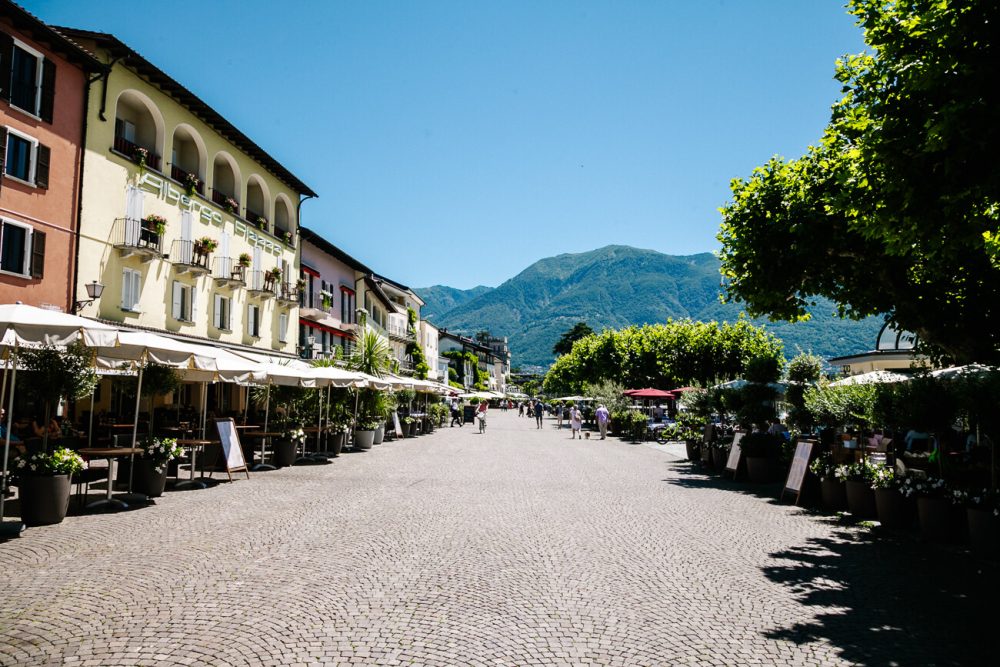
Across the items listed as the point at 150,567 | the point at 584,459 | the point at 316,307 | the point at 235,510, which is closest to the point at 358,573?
the point at 150,567

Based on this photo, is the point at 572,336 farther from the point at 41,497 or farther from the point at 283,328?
the point at 41,497

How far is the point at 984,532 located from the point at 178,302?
25348mm


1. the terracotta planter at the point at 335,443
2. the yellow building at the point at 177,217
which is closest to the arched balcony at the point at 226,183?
the yellow building at the point at 177,217

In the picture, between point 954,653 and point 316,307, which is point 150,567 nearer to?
point 954,653

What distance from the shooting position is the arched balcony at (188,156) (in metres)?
26.3

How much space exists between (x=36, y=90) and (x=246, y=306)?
13.3m

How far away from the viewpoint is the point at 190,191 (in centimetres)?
2577

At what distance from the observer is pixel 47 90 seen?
19.1 meters

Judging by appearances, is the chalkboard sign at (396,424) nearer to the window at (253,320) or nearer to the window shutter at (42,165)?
the window at (253,320)

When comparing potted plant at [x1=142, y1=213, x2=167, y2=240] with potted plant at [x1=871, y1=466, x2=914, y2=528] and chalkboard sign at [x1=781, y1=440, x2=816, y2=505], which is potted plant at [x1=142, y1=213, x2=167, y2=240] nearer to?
chalkboard sign at [x1=781, y1=440, x2=816, y2=505]

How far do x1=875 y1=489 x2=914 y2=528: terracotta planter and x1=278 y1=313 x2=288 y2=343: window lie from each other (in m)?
29.6

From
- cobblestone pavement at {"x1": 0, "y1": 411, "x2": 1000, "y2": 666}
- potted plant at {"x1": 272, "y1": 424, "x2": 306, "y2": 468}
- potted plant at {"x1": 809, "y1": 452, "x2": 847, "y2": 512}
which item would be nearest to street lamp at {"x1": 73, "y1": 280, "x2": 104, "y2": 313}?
potted plant at {"x1": 272, "y1": 424, "x2": 306, "y2": 468}

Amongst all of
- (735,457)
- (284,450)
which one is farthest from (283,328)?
(735,457)

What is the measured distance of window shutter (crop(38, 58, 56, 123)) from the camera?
18953 millimetres
